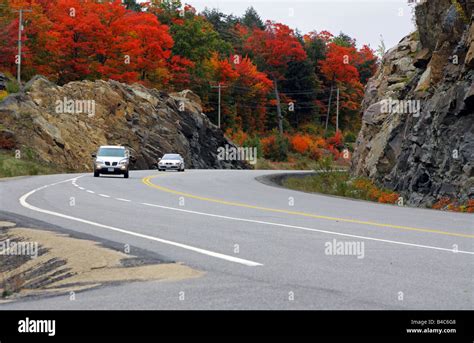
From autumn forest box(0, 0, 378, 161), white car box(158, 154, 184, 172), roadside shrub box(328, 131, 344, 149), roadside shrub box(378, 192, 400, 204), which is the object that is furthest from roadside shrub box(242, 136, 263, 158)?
roadside shrub box(378, 192, 400, 204)

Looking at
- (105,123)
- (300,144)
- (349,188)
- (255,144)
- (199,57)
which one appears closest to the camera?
(349,188)

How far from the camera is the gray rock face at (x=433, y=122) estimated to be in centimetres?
2356

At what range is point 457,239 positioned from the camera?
498 inches

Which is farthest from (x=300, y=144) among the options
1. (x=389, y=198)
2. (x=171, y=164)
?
(x=389, y=198)

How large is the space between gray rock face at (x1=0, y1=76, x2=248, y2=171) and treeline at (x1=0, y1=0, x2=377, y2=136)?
364 cm

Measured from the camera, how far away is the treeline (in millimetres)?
57062

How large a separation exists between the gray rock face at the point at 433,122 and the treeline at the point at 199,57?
3158 centimetres

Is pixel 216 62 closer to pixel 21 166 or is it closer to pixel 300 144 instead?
pixel 300 144

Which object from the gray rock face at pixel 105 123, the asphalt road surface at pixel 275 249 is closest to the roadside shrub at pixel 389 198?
the asphalt road surface at pixel 275 249

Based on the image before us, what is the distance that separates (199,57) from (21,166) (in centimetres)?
4746

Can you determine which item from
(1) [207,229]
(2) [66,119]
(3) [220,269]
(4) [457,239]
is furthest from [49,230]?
(2) [66,119]

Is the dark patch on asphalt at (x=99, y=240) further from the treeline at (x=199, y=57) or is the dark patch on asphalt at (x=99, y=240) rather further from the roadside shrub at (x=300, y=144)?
the roadside shrub at (x=300, y=144)

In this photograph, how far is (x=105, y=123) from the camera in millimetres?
56188
